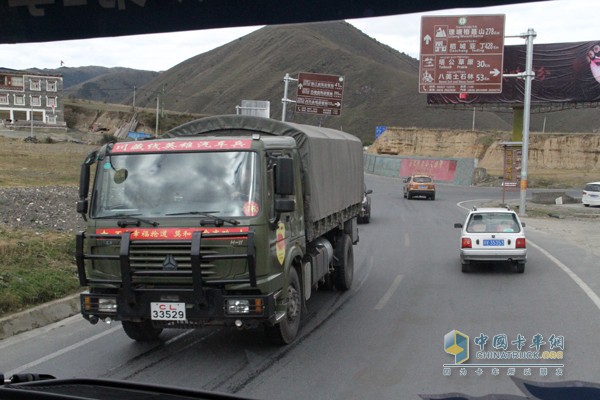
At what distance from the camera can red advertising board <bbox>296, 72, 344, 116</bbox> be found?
3466 cm

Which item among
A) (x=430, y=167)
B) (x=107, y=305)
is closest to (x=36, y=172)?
(x=107, y=305)

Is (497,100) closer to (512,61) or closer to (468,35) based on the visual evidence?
(512,61)

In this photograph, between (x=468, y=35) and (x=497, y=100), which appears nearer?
(x=468, y=35)

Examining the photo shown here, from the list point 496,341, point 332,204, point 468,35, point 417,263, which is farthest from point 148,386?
point 468,35

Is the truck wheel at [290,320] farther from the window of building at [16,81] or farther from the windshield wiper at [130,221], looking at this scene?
the window of building at [16,81]

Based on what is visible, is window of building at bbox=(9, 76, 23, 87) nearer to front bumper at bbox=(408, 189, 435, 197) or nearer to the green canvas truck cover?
front bumper at bbox=(408, 189, 435, 197)

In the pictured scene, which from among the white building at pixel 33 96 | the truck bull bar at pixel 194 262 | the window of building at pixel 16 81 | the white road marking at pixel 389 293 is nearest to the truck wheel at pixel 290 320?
the truck bull bar at pixel 194 262

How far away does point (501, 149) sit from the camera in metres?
72.9

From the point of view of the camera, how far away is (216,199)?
7371 millimetres

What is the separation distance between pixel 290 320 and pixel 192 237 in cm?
194

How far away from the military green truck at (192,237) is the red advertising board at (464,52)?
25.5 m

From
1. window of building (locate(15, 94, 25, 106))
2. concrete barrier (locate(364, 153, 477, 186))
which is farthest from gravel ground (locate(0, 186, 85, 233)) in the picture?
window of building (locate(15, 94, 25, 106))

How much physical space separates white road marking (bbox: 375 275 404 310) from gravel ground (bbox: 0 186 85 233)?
754 cm

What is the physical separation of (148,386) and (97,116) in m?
121
